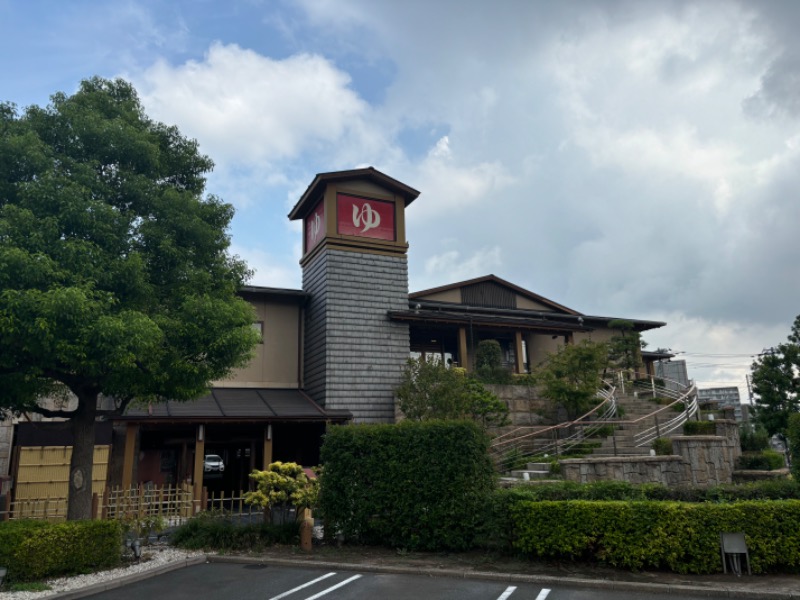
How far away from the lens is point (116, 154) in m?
11.9

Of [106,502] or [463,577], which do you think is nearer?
[463,577]

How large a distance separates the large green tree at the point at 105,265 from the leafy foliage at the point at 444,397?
298 inches

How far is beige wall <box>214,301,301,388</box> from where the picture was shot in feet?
71.7

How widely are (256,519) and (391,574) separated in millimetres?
5447

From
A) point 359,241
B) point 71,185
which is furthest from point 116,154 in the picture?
point 359,241

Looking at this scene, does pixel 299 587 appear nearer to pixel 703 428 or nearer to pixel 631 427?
pixel 631 427

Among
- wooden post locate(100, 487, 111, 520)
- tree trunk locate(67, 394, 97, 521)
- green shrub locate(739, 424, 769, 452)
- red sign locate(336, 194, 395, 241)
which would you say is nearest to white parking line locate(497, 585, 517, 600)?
tree trunk locate(67, 394, 97, 521)

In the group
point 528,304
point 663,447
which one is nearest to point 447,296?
point 528,304

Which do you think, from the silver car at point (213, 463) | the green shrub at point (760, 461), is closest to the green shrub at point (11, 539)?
the silver car at point (213, 463)

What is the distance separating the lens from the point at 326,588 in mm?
9086

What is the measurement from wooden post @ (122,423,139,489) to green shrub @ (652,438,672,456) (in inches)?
605

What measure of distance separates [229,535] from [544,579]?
6481mm

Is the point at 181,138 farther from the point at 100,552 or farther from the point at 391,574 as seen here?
the point at 391,574

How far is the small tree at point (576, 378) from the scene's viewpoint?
19453mm
